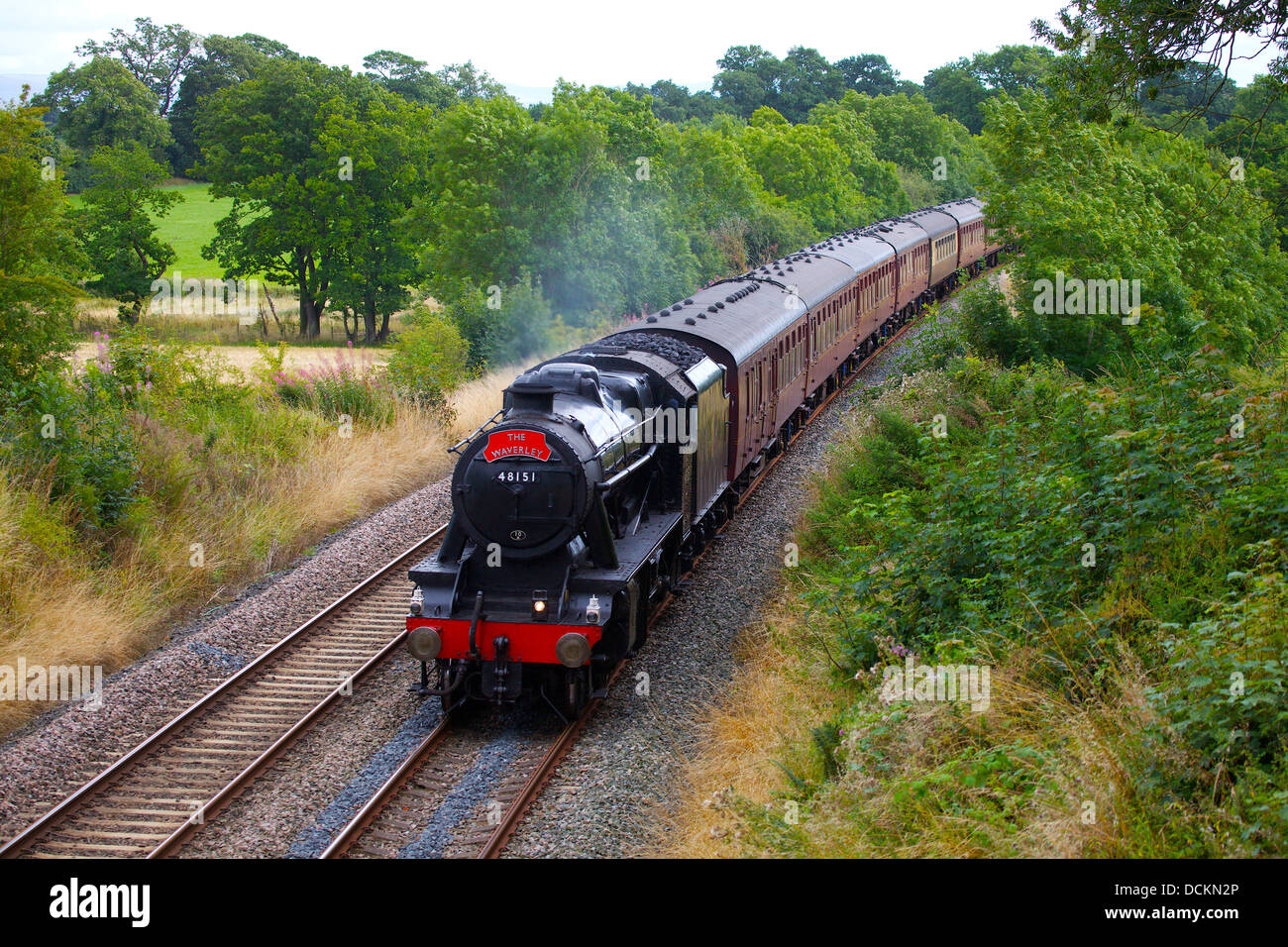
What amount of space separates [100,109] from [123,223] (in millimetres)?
21806

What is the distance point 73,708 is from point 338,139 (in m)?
35.1

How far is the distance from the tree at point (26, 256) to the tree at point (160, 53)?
204 feet

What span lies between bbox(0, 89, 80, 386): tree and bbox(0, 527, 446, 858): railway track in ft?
19.0

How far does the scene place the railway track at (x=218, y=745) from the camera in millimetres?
7961

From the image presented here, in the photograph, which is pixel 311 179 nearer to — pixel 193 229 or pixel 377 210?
pixel 377 210

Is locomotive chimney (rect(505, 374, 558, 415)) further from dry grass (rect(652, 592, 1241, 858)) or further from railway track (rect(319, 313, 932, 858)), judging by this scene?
dry grass (rect(652, 592, 1241, 858))

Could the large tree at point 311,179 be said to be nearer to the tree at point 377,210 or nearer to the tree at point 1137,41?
the tree at point 377,210

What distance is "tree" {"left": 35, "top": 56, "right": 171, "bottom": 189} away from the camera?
5812 cm

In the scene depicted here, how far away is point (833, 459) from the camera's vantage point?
55.8 ft

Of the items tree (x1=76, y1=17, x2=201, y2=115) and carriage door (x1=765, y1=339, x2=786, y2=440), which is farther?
tree (x1=76, y1=17, x2=201, y2=115)

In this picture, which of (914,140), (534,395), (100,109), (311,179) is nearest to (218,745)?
(534,395)

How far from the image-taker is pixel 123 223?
42062 millimetres

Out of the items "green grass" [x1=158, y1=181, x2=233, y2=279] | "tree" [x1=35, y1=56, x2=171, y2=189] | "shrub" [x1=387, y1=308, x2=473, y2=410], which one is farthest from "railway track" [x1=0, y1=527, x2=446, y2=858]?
"tree" [x1=35, y1=56, x2=171, y2=189]

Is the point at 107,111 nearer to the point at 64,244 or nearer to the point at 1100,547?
the point at 64,244
